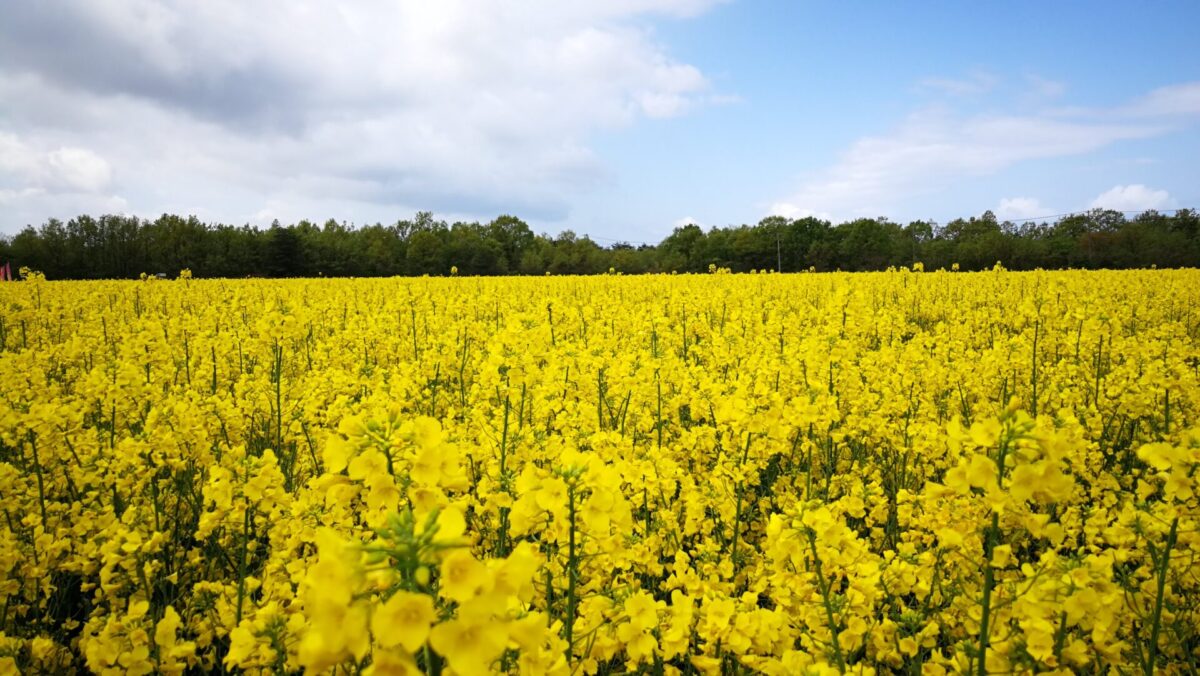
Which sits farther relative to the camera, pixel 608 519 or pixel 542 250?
pixel 542 250

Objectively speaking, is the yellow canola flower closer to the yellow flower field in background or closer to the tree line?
the yellow flower field in background

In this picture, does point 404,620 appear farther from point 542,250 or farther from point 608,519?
point 542,250

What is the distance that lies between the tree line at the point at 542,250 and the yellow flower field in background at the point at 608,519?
121 ft

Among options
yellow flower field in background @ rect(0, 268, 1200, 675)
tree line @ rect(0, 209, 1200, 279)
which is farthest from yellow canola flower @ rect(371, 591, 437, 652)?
tree line @ rect(0, 209, 1200, 279)

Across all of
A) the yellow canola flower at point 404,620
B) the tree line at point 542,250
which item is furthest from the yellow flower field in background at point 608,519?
the tree line at point 542,250

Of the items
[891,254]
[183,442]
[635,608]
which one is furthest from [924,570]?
[891,254]

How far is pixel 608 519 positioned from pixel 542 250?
60.2 m

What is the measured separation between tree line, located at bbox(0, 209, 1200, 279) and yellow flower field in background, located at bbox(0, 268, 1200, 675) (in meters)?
36.9

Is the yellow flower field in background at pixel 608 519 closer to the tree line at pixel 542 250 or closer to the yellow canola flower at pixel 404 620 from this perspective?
the yellow canola flower at pixel 404 620

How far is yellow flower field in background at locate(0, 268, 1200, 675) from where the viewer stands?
1.62 metres

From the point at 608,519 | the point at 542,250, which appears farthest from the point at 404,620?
the point at 542,250

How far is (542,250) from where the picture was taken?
60.9 metres

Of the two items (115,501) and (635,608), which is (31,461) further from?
(635,608)

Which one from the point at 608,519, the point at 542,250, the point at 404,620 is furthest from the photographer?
the point at 542,250
